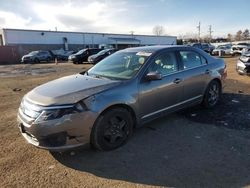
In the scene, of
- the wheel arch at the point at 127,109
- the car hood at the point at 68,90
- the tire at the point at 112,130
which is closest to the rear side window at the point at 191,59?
the wheel arch at the point at 127,109

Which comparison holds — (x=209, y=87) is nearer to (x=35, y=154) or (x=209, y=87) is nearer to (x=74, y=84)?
(x=74, y=84)

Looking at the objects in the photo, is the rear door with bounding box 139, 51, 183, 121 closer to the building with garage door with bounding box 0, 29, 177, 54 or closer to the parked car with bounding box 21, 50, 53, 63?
the parked car with bounding box 21, 50, 53, 63

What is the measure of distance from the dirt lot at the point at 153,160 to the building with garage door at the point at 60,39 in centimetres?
4006

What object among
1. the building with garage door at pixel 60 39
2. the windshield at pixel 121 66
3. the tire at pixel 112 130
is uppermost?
the building with garage door at pixel 60 39

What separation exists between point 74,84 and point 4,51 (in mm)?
40794

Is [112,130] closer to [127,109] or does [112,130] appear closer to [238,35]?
[127,109]

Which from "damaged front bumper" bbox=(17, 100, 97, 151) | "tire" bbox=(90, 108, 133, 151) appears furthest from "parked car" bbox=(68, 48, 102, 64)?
"damaged front bumper" bbox=(17, 100, 97, 151)

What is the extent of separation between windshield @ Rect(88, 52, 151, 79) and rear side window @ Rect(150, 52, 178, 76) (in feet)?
0.71

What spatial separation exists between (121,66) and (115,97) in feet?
3.85

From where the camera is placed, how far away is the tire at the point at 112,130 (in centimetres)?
416

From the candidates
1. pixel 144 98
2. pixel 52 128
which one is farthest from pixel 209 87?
pixel 52 128

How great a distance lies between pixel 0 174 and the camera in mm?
3805

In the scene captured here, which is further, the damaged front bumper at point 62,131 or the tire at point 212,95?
the tire at point 212,95

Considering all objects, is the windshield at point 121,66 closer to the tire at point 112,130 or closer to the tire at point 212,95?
the tire at point 112,130
